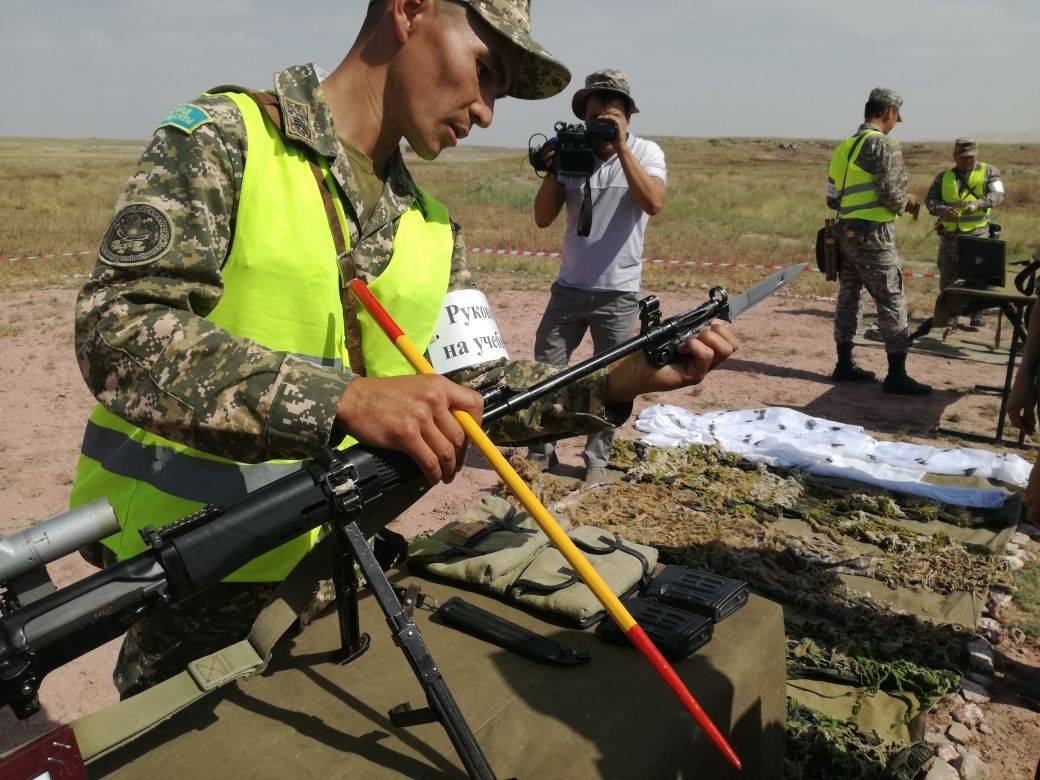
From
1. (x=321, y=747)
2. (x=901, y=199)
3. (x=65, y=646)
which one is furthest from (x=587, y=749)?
(x=901, y=199)

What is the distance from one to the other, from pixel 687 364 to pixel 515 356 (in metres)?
6.50

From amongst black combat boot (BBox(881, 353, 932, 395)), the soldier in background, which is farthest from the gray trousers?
the soldier in background

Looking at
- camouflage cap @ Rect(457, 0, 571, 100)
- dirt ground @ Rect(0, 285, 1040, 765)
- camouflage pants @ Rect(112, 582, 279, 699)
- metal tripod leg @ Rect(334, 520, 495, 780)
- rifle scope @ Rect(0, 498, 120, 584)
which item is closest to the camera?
rifle scope @ Rect(0, 498, 120, 584)

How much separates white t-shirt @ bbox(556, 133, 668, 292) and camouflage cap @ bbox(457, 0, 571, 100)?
3.41m

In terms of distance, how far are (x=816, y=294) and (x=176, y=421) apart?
485 inches

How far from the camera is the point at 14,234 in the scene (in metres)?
17.4

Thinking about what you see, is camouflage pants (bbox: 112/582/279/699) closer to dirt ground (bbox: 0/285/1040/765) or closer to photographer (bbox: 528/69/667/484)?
dirt ground (bbox: 0/285/1040/765)

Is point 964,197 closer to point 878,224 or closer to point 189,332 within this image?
point 878,224

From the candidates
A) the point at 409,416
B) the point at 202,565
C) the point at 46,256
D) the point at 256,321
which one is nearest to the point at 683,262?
the point at 46,256

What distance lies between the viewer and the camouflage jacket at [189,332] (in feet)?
4.75

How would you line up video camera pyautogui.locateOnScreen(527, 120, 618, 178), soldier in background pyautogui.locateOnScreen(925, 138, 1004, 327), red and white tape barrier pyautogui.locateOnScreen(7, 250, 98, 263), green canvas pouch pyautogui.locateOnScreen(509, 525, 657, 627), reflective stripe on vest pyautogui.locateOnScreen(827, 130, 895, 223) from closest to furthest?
green canvas pouch pyautogui.locateOnScreen(509, 525, 657, 627), video camera pyautogui.locateOnScreen(527, 120, 618, 178), reflective stripe on vest pyautogui.locateOnScreen(827, 130, 895, 223), soldier in background pyautogui.locateOnScreen(925, 138, 1004, 327), red and white tape barrier pyautogui.locateOnScreen(7, 250, 98, 263)

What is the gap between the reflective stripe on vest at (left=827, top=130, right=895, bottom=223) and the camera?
7785 millimetres

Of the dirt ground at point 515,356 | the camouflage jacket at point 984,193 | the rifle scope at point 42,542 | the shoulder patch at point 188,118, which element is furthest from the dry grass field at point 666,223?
the rifle scope at point 42,542

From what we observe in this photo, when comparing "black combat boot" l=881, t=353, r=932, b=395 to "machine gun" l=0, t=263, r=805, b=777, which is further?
"black combat boot" l=881, t=353, r=932, b=395
